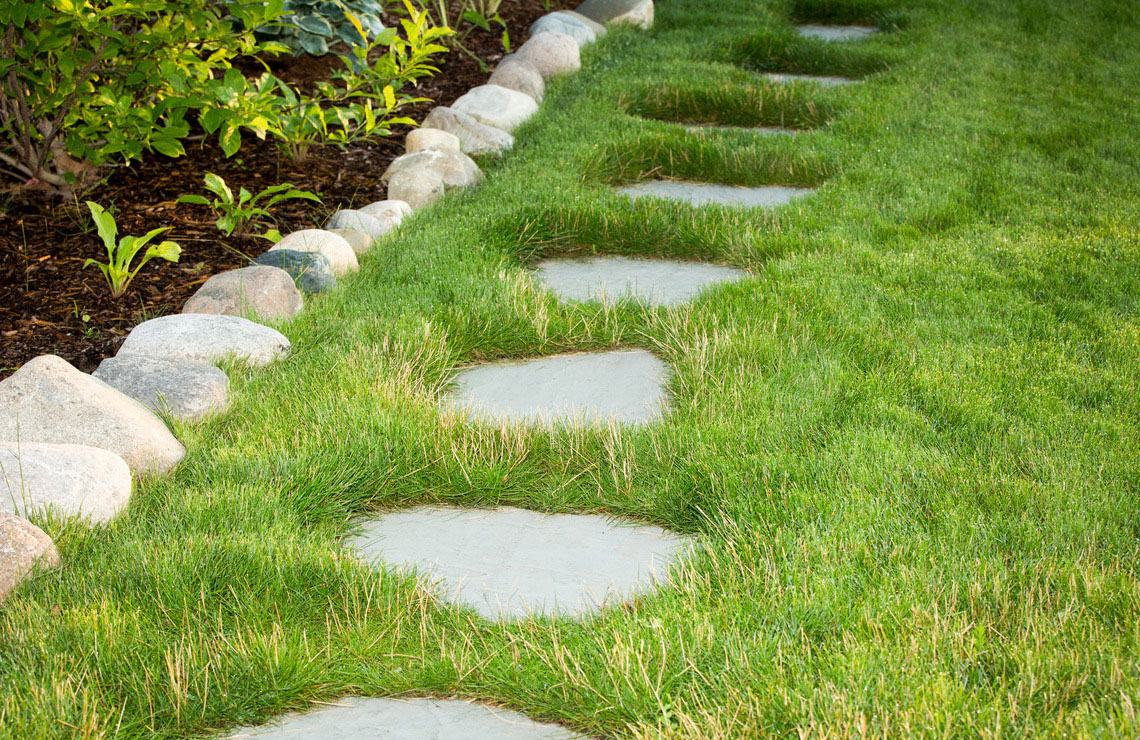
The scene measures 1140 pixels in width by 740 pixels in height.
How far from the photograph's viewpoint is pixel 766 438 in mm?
2701

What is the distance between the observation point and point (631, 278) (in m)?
4.00

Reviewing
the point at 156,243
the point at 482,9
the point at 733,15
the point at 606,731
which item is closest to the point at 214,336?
the point at 156,243

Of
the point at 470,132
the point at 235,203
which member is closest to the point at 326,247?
the point at 235,203

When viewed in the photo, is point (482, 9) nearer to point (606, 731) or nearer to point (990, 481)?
point (990, 481)

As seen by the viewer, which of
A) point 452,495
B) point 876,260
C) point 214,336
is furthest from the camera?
point 876,260

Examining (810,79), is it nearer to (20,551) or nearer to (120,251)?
(120,251)

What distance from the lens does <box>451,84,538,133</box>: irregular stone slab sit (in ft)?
18.4

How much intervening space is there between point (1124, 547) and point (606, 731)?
1.25 metres

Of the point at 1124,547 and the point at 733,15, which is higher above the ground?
the point at 733,15

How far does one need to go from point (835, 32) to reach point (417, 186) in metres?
4.12

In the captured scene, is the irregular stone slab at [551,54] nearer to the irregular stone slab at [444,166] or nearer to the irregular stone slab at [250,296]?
the irregular stone slab at [444,166]

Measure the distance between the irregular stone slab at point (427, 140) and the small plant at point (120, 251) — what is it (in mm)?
1654

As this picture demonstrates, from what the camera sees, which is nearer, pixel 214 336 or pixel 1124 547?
pixel 1124 547

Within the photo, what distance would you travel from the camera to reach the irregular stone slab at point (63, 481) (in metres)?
2.39
